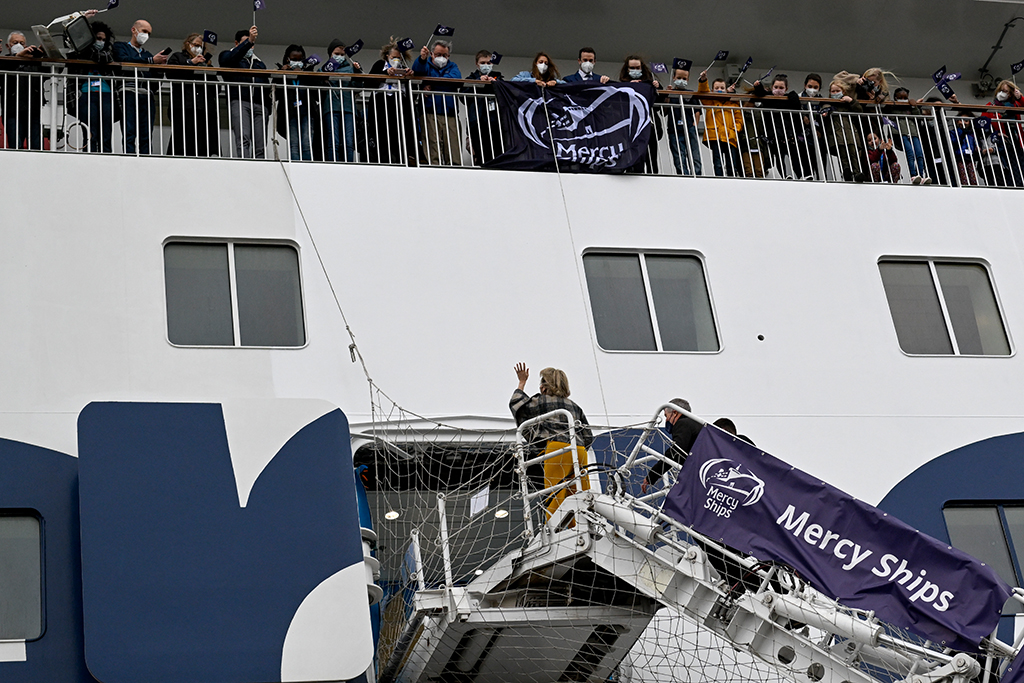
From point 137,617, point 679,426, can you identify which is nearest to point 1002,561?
point 679,426

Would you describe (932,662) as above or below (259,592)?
below

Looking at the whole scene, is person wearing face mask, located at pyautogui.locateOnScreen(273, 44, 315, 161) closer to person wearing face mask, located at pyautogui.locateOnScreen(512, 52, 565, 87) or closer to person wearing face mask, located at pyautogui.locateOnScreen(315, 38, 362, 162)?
person wearing face mask, located at pyautogui.locateOnScreen(315, 38, 362, 162)

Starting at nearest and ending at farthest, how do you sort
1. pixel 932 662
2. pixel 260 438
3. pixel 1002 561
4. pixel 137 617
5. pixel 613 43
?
pixel 932 662 → pixel 137 617 → pixel 260 438 → pixel 1002 561 → pixel 613 43

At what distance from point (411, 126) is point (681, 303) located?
9.31ft

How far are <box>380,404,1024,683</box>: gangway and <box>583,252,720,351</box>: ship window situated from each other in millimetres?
1852

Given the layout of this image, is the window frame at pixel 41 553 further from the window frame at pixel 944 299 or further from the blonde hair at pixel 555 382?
the window frame at pixel 944 299

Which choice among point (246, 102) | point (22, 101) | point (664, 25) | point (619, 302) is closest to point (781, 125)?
point (664, 25)

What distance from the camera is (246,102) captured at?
435 inches

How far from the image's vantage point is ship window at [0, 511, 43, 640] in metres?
8.12

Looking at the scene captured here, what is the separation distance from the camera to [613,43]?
14797mm

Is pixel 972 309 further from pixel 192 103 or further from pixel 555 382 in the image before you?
pixel 192 103

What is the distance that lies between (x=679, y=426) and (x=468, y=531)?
1721 millimetres

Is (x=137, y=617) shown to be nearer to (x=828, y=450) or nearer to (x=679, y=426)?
(x=679, y=426)

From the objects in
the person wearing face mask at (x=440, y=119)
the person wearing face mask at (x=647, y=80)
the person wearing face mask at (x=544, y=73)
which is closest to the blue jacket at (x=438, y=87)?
the person wearing face mask at (x=440, y=119)
